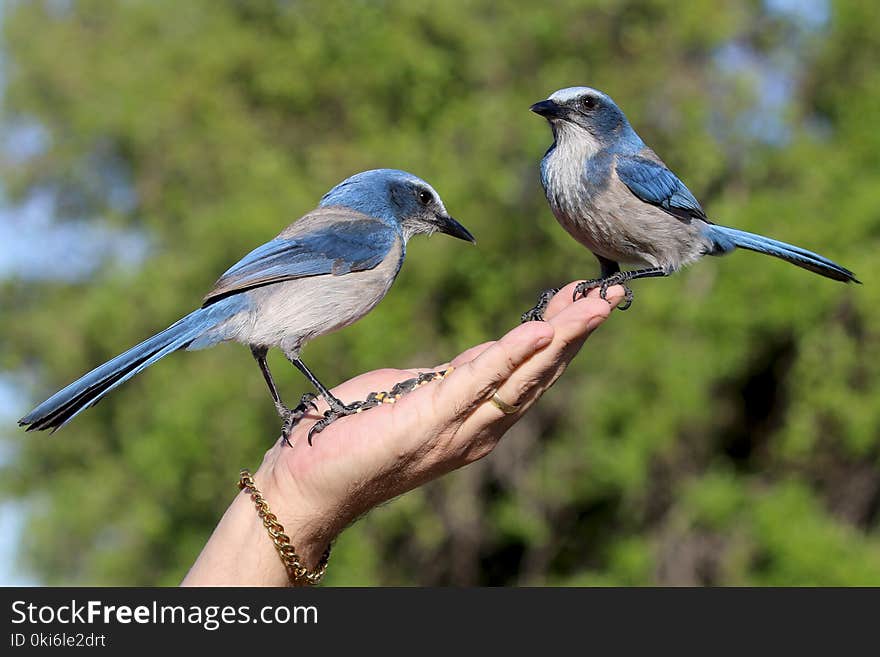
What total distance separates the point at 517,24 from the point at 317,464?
12.7 meters

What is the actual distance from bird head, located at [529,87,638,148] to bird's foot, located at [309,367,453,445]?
1.20 m

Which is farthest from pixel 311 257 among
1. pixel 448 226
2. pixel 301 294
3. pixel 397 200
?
pixel 448 226

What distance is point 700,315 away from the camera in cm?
1393

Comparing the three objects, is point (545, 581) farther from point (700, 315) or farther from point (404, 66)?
point (404, 66)

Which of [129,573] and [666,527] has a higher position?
[129,573]

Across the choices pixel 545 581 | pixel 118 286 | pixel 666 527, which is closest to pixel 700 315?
pixel 666 527

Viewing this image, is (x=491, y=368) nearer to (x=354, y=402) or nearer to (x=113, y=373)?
(x=354, y=402)

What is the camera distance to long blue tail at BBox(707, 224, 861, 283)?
4.31 meters

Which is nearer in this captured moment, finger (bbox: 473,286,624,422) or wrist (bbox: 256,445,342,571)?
finger (bbox: 473,286,624,422)

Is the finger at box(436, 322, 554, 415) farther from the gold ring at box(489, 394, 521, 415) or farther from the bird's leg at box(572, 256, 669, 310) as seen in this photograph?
the bird's leg at box(572, 256, 669, 310)

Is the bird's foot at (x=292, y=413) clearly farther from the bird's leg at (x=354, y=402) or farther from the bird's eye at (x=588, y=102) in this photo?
the bird's eye at (x=588, y=102)

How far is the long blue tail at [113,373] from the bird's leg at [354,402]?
0.39 m

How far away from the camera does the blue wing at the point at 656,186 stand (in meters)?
4.59

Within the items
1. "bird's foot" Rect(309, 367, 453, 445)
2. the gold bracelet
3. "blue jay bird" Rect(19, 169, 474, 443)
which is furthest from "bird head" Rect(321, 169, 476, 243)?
the gold bracelet
